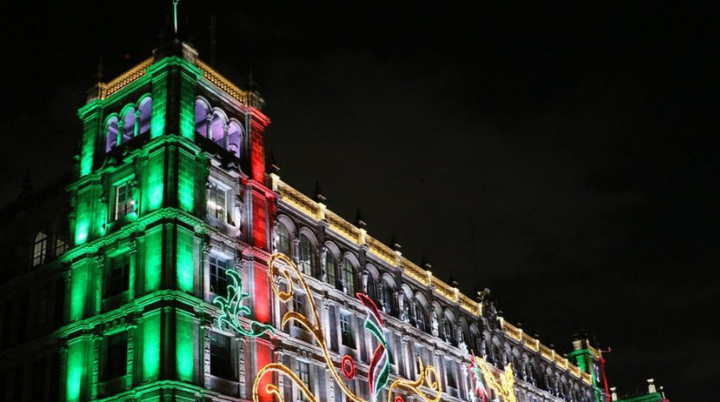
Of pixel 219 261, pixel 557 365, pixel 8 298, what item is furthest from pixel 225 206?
pixel 557 365

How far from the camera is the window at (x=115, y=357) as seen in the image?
104 ft

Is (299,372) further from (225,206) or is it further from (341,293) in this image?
(225,206)

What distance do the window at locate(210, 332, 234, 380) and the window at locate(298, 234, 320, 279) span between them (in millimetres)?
7962

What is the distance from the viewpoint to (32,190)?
40531 mm

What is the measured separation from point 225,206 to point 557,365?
45028 millimetres

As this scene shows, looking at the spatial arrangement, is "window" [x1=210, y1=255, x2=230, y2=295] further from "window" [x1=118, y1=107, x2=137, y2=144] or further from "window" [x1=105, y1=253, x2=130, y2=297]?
"window" [x1=118, y1=107, x2=137, y2=144]

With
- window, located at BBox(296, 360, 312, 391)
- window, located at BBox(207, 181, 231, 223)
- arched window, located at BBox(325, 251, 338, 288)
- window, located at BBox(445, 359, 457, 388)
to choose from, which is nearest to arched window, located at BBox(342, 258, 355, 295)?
arched window, located at BBox(325, 251, 338, 288)

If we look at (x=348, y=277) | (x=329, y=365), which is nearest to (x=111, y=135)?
(x=348, y=277)

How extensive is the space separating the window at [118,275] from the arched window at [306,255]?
967 cm

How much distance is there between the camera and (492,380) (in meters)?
55.0

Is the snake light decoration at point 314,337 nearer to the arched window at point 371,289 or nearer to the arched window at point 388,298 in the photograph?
the arched window at point 371,289

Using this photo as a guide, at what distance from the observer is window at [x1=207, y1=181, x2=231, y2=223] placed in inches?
1389

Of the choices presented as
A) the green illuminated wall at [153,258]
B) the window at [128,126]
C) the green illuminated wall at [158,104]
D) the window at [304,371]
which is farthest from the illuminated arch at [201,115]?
the window at [304,371]

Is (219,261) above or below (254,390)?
above
